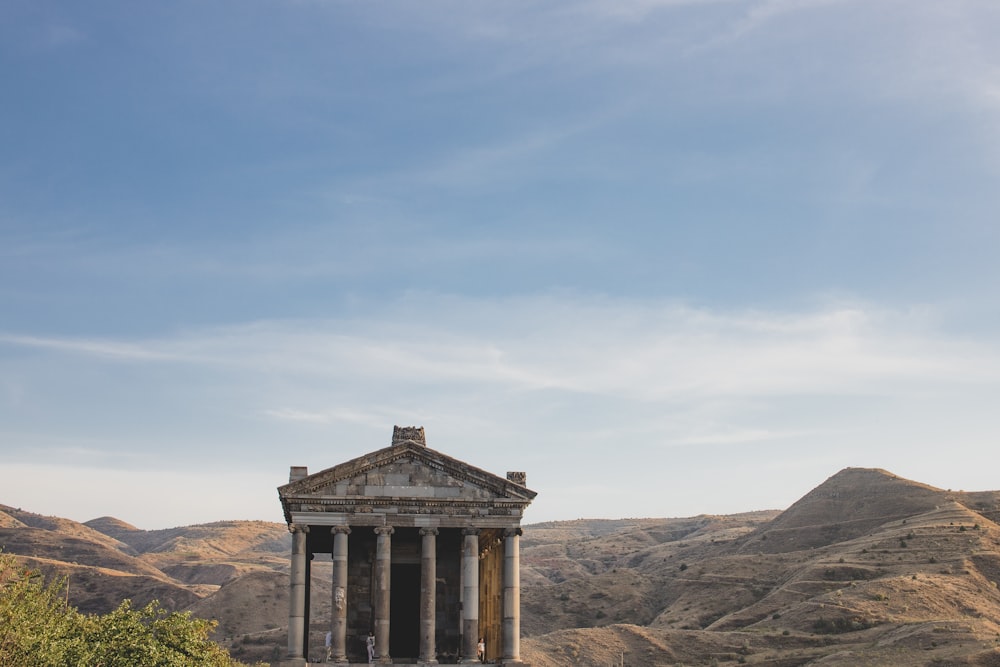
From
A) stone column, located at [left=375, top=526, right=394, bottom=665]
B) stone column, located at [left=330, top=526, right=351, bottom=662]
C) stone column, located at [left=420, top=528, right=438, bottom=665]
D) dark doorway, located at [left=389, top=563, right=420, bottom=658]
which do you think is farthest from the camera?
dark doorway, located at [left=389, top=563, right=420, bottom=658]

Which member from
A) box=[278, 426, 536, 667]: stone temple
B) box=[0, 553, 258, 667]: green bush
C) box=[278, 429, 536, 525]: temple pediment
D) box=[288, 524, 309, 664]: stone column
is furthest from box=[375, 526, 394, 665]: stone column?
box=[0, 553, 258, 667]: green bush

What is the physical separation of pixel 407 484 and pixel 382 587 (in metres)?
3.83

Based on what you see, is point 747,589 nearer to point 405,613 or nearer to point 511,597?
point 405,613

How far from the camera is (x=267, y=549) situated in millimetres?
191250

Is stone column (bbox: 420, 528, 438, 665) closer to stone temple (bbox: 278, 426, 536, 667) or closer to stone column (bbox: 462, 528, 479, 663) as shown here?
stone temple (bbox: 278, 426, 536, 667)

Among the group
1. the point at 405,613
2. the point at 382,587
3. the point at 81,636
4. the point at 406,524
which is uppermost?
the point at 406,524

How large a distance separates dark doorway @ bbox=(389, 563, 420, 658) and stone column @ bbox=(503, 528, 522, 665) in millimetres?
4939

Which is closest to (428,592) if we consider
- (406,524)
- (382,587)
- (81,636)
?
(382,587)

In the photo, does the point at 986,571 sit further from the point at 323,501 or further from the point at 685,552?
the point at 323,501

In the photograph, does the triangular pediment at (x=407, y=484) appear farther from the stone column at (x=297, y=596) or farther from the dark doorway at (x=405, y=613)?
the dark doorway at (x=405, y=613)

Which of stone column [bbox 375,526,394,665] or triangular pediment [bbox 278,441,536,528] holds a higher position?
triangular pediment [bbox 278,441,536,528]

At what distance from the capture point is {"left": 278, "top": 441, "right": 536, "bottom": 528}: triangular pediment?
37875 millimetres

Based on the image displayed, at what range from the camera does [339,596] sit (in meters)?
37.5

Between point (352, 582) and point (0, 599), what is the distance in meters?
14.3
